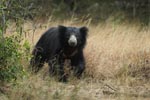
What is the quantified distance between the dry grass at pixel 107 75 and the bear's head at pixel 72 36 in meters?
0.48

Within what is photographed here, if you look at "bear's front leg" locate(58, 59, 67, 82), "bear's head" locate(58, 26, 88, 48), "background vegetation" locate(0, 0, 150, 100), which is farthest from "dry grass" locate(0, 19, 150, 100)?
"bear's head" locate(58, 26, 88, 48)

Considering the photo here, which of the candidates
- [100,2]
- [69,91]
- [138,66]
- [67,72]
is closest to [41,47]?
[67,72]

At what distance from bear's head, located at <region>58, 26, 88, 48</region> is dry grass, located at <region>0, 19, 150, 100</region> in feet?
1.58

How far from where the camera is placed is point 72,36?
11422mm

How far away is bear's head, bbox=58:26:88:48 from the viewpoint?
37.5ft

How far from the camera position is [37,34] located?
46.5 ft

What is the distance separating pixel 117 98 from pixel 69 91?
2.41 ft

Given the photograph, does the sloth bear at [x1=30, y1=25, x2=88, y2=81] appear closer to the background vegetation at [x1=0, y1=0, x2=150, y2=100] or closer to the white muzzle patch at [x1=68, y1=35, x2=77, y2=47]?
the white muzzle patch at [x1=68, y1=35, x2=77, y2=47]

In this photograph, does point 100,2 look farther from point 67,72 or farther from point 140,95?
point 140,95

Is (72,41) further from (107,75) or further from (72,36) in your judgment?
(107,75)

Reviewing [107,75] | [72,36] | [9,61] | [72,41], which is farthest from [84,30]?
[9,61]

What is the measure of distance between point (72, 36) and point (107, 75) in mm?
1006

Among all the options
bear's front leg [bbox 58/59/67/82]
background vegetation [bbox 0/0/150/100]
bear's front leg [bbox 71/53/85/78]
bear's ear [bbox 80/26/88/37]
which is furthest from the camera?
bear's ear [bbox 80/26/88/37]

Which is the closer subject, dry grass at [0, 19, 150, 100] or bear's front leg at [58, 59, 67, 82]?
dry grass at [0, 19, 150, 100]
